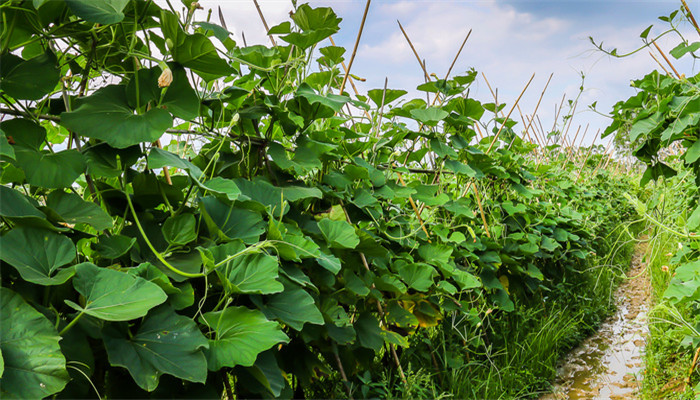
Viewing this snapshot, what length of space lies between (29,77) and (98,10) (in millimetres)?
193

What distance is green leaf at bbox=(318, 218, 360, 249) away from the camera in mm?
1277

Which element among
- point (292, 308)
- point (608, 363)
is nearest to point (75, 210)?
point (292, 308)

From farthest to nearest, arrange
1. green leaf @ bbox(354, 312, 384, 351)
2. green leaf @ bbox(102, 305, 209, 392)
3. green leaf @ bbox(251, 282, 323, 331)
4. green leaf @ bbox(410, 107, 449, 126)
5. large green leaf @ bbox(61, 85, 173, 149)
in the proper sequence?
green leaf @ bbox(410, 107, 449, 126), green leaf @ bbox(354, 312, 384, 351), green leaf @ bbox(251, 282, 323, 331), large green leaf @ bbox(61, 85, 173, 149), green leaf @ bbox(102, 305, 209, 392)

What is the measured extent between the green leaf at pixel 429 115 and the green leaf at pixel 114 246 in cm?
114

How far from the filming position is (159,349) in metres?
0.77

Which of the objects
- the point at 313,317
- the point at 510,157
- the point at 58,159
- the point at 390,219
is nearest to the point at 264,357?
the point at 313,317

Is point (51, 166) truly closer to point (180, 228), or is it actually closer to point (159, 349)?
point (180, 228)

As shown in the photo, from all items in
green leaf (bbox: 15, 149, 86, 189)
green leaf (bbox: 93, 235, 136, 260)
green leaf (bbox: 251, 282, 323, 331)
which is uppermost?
green leaf (bbox: 15, 149, 86, 189)

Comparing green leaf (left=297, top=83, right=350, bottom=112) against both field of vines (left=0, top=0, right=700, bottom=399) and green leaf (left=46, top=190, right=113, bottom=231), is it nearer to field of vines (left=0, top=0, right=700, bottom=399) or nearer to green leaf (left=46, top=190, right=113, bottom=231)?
field of vines (left=0, top=0, right=700, bottom=399)

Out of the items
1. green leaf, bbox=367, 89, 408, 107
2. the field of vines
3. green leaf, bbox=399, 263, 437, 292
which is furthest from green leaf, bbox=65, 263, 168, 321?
green leaf, bbox=367, 89, 408, 107

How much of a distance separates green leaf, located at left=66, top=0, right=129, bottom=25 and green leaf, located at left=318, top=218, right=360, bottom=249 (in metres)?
0.69

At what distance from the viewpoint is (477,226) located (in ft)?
8.02

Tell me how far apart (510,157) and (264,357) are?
6.70 feet

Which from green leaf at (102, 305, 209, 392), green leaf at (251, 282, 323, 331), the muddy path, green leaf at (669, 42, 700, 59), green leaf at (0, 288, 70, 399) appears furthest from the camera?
the muddy path
